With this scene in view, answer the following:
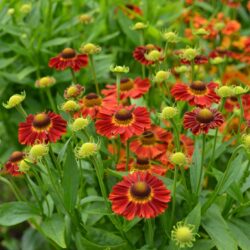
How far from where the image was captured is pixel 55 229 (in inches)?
51.5

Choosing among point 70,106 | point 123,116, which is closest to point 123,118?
point 123,116

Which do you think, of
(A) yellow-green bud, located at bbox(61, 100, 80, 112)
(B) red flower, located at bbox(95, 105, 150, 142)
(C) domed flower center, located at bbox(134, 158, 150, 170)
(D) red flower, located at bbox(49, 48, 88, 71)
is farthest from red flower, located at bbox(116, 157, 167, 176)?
(D) red flower, located at bbox(49, 48, 88, 71)

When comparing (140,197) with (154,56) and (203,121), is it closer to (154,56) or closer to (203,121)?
(203,121)

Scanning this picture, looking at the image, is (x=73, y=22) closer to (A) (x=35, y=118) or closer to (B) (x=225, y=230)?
(A) (x=35, y=118)

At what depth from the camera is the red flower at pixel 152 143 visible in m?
1.43

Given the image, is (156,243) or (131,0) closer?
(156,243)

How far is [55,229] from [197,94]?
0.53 meters

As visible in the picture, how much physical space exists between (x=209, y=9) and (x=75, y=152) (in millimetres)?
1728

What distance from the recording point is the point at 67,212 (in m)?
1.26

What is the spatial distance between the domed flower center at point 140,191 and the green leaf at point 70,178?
0.20 metres

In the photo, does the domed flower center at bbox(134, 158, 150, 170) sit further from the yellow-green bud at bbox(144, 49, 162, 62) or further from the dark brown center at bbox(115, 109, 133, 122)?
the yellow-green bud at bbox(144, 49, 162, 62)

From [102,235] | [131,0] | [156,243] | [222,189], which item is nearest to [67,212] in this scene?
[102,235]

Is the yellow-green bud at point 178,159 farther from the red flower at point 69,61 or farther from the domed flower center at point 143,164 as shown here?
the red flower at point 69,61

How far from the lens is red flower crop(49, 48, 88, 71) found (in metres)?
1.50
